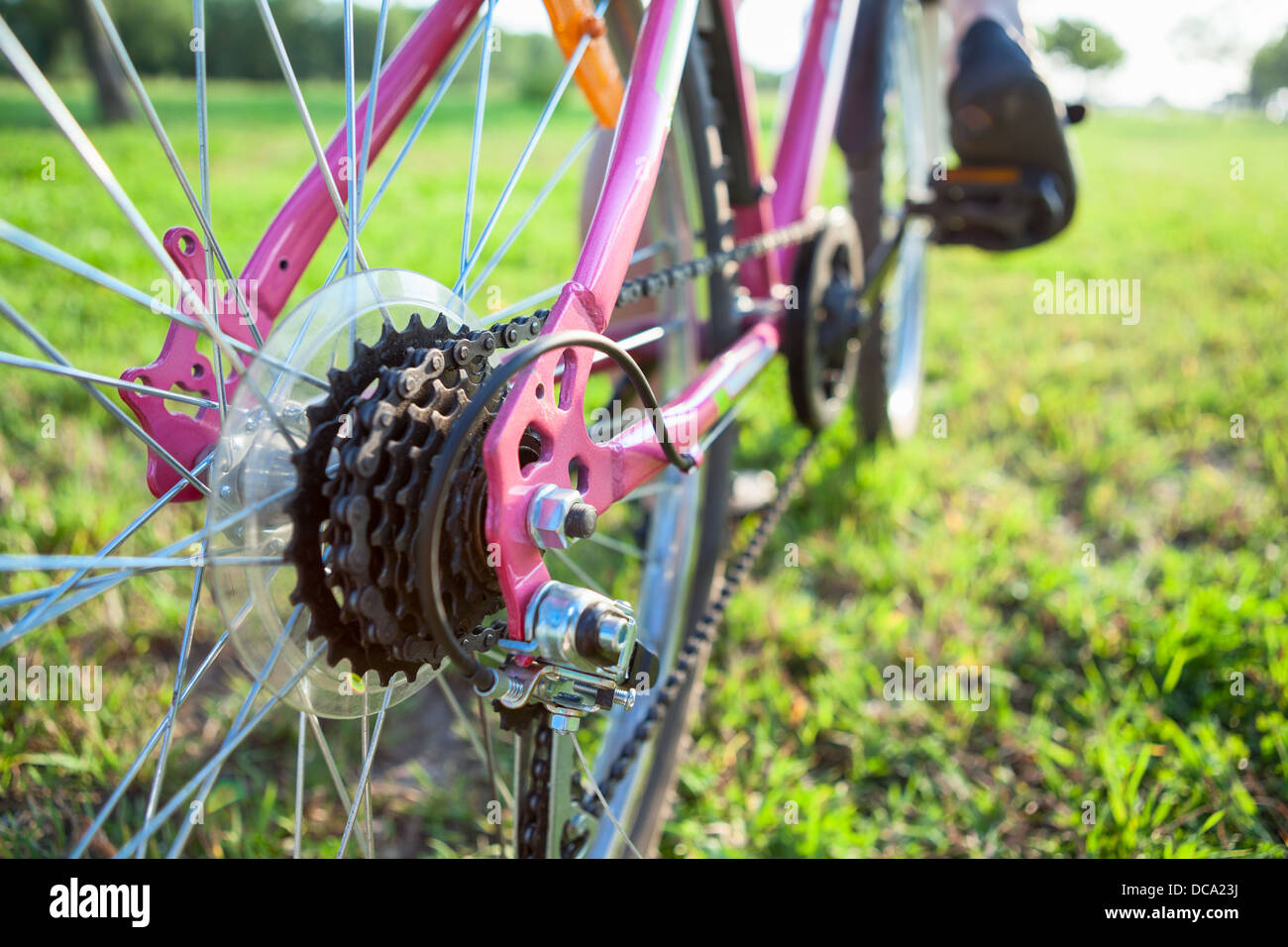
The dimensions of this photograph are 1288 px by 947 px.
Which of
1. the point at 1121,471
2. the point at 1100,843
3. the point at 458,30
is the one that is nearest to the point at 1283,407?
the point at 1121,471

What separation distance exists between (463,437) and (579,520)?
0.49ft

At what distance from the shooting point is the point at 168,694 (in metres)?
1.68

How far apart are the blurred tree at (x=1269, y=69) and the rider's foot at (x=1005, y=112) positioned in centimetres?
2630

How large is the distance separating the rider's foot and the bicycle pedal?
17mm

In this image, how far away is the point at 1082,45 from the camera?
8.31ft

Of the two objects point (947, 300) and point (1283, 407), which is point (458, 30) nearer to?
point (1283, 407)

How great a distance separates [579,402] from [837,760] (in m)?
1.00

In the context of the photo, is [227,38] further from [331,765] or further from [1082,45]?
[331,765]

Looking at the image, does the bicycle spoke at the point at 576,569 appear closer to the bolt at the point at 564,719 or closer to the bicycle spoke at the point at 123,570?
the bolt at the point at 564,719

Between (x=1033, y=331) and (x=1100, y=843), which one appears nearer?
(x=1100, y=843)

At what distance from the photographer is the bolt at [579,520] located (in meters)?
0.90

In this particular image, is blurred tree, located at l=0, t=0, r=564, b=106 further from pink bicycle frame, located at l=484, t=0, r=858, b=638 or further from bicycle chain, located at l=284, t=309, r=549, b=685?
bicycle chain, located at l=284, t=309, r=549, b=685

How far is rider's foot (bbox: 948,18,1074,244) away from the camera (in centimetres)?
211

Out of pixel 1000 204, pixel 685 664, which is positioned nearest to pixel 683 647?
pixel 685 664
